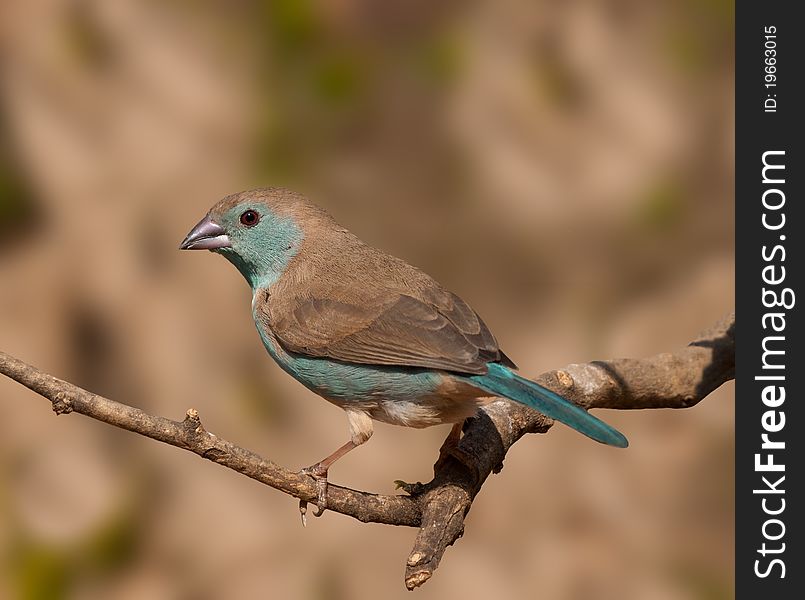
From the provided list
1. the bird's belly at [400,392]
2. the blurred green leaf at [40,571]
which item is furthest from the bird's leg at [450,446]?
the blurred green leaf at [40,571]

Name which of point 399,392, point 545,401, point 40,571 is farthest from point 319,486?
point 40,571

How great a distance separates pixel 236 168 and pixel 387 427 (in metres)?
1.58

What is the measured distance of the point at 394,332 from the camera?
3234 mm

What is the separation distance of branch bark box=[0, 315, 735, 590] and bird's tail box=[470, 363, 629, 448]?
0.39 meters

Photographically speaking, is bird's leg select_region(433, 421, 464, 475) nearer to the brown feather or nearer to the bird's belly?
the bird's belly

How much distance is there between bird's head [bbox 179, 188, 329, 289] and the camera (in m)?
3.68

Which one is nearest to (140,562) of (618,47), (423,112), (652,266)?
(423,112)

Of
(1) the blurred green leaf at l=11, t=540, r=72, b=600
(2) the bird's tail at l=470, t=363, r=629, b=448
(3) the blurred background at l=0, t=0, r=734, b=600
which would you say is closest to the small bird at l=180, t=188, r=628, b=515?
(2) the bird's tail at l=470, t=363, r=629, b=448

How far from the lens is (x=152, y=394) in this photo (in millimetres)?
5363

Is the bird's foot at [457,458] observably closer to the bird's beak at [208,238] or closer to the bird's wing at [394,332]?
the bird's wing at [394,332]

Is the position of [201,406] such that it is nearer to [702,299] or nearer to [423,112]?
[423,112]

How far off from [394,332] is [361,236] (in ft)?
8.13

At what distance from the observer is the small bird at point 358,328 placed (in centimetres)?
308
